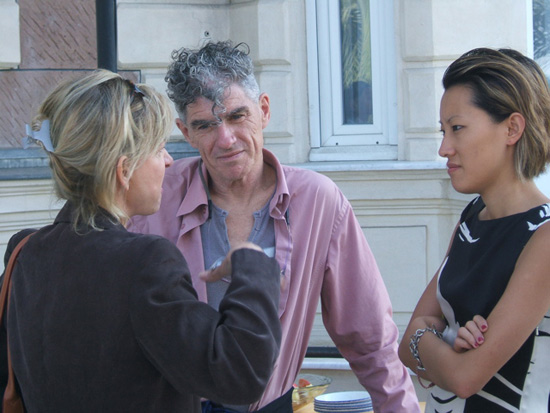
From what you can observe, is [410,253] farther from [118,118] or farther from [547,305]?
[118,118]

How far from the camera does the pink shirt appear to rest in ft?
7.61

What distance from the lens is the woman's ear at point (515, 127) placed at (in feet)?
6.33

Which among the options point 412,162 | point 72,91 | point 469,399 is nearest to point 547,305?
point 469,399

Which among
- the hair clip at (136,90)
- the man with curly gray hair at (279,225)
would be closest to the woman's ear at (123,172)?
the hair clip at (136,90)

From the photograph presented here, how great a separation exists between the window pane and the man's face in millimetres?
3131

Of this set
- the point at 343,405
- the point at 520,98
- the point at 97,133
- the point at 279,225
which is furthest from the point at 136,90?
the point at 343,405

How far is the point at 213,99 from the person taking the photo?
232cm

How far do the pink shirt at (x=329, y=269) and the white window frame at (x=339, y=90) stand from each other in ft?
9.96

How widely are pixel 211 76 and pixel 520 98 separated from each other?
2.80ft

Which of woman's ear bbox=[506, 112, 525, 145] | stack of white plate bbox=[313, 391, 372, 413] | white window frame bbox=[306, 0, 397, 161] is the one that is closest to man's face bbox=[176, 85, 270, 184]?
woman's ear bbox=[506, 112, 525, 145]

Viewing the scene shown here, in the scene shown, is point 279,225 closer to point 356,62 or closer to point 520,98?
point 520,98

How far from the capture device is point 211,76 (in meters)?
2.32

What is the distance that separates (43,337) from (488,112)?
112 centimetres

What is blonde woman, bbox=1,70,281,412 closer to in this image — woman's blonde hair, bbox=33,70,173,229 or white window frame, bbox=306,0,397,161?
woman's blonde hair, bbox=33,70,173,229
